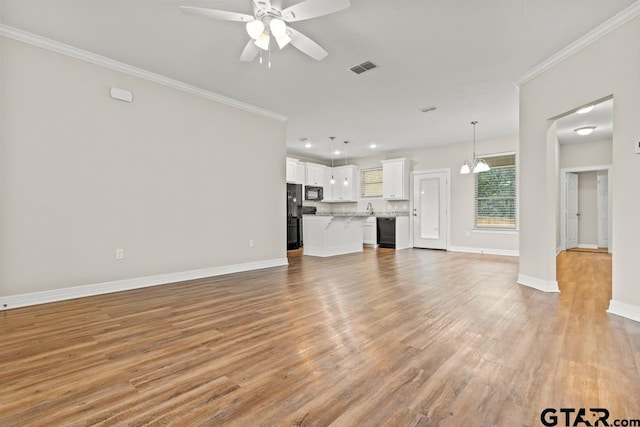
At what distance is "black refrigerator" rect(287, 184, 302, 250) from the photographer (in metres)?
8.05

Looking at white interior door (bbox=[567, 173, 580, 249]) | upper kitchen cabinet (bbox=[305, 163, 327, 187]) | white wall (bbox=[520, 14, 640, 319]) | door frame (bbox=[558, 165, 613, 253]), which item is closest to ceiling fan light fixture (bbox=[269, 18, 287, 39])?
white wall (bbox=[520, 14, 640, 319])

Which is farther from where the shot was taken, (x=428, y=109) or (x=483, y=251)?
(x=483, y=251)

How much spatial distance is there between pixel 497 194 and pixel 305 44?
6.57 metres

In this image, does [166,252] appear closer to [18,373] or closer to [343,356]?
[18,373]

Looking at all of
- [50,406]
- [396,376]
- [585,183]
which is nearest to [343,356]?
[396,376]

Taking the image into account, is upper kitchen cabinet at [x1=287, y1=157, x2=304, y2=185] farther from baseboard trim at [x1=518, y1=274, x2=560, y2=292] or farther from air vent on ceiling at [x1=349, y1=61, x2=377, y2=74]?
baseboard trim at [x1=518, y1=274, x2=560, y2=292]

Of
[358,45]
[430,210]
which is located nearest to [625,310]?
[358,45]

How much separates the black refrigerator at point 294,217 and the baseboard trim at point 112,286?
8.80ft

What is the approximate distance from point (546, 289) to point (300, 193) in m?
6.11

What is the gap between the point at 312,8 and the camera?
91.8 inches

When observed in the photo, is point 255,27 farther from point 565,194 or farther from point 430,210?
point 565,194

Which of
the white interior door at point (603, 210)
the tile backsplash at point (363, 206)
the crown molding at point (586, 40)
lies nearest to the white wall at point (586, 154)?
the white interior door at point (603, 210)

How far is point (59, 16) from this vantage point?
2910mm

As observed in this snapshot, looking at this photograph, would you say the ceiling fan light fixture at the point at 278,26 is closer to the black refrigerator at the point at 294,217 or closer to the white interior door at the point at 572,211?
the black refrigerator at the point at 294,217
